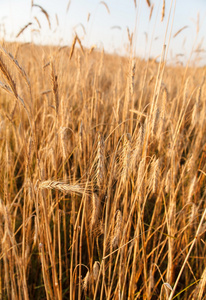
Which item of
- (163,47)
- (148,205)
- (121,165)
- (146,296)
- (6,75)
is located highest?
(163,47)

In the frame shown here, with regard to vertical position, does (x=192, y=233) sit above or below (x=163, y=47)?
below

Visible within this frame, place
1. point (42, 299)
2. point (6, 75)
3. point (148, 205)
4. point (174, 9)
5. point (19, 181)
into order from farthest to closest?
point (19, 181) → point (148, 205) → point (42, 299) → point (174, 9) → point (6, 75)

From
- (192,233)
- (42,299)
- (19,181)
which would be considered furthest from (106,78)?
(42,299)

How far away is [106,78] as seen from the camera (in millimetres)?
3916

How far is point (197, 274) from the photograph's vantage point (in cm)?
105

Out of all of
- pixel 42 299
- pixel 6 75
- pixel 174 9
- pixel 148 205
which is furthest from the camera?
pixel 148 205

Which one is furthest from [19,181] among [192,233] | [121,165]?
[192,233]

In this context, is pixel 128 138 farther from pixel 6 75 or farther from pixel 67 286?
pixel 67 286

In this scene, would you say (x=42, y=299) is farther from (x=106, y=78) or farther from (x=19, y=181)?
(x=106, y=78)

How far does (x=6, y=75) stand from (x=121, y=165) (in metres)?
0.42

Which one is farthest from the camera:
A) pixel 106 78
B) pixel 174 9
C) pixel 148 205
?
pixel 106 78

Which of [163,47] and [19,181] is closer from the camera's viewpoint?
[163,47]

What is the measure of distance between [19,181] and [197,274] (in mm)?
1148

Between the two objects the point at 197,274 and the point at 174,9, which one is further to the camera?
the point at 197,274
